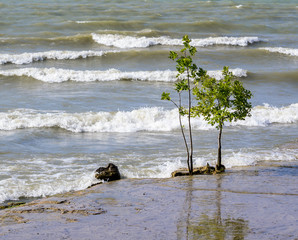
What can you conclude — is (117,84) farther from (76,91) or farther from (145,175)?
(145,175)

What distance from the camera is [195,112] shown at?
39.7 ft

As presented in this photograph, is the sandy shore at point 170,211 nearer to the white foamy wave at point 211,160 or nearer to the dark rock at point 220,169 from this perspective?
the dark rock at point 220,169

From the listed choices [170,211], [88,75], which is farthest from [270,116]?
[170,211]

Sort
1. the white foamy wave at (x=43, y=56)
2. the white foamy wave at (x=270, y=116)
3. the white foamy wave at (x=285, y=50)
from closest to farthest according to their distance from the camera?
the white foamy wave at (x=270, y=116) < the white foamy wave at (x=43, y=56) < the white foamy wave at (x=285, y=50)

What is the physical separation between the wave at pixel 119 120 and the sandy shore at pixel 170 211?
6.20 m

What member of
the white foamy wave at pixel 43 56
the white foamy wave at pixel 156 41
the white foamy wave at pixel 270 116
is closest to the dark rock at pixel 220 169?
the white foamy wave at pixel 270 116

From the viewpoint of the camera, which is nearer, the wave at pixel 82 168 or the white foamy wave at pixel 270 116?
the wave at pixel 82 168

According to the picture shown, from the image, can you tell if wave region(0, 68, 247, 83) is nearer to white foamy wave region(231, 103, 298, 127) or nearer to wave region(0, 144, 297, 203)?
white foamy wave region(231, 103, 298, 127)

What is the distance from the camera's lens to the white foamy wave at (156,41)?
34188 mm

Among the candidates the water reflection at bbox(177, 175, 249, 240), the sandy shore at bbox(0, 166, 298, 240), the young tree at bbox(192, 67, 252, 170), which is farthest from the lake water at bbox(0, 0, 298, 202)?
the water reflection at bbox(177, 175, 249, 240)

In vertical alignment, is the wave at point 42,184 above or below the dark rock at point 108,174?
below

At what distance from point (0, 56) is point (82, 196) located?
20.9m

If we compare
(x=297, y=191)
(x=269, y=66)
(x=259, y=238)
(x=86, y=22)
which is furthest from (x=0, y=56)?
(x=259, y=238)

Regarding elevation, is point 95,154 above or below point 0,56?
below
